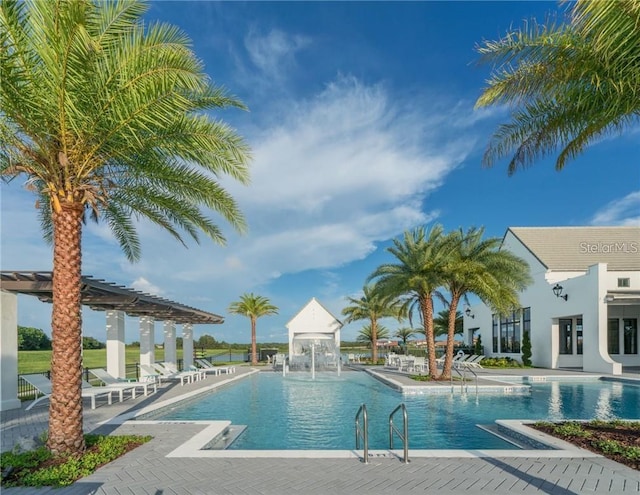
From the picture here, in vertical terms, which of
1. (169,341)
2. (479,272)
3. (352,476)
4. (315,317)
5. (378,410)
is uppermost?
(479,272)

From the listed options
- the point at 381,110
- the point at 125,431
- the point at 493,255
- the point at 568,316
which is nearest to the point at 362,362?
the point at 568,316

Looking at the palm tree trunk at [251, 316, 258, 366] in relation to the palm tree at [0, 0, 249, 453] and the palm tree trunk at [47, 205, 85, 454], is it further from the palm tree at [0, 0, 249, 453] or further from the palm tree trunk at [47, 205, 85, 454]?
the palm tree trunk at [47, 205, 85, 454]

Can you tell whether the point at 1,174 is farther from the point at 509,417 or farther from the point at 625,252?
the point at 625,252

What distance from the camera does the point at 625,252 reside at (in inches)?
1150

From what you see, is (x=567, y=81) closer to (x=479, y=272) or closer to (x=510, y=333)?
(x=479, y=272)

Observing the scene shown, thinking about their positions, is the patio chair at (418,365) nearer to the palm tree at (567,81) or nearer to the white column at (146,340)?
the white column at (146,340)

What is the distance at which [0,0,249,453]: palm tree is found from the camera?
18.8 feet

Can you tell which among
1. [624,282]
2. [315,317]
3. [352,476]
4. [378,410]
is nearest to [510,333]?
[624,282]

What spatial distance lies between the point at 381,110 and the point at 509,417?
444 inches

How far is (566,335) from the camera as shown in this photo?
1064 inches

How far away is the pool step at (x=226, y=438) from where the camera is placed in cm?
811

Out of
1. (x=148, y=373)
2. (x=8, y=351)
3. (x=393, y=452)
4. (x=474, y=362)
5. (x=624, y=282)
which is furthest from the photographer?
(x=474, y=362)

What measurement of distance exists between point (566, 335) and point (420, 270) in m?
14.9

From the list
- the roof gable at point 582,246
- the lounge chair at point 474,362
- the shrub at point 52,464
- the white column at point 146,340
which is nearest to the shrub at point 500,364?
the lounge chair at point 474,362
